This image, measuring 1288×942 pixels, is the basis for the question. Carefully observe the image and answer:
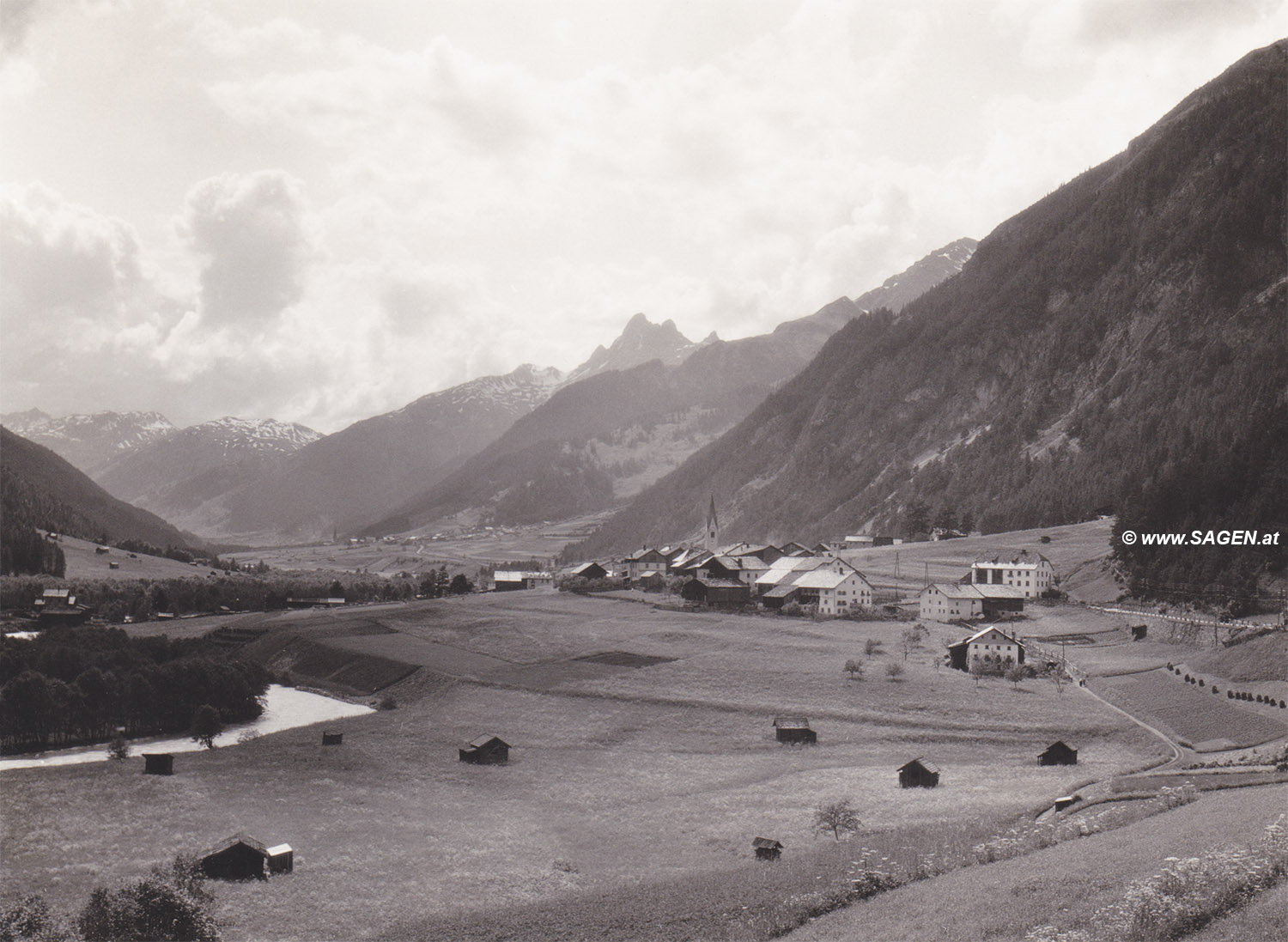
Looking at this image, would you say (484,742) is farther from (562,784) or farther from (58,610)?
(58,610)

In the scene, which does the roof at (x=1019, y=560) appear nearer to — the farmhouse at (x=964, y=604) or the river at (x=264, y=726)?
the farmhouse at (x=964, y=604)

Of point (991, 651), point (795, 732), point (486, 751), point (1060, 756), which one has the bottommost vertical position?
point (486, 751)

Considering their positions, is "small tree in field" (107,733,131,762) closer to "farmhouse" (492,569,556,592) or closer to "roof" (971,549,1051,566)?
"farmhouse" (492,569,556,592)

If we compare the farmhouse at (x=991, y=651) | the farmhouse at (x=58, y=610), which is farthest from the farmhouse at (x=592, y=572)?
the farmhouse at (x=991, y=651)

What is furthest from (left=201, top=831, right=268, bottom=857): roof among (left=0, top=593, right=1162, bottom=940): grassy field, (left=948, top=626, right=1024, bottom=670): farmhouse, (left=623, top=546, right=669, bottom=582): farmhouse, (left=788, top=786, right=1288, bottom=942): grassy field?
(left=623, top=546, right=669, bottom=582): farmhouse

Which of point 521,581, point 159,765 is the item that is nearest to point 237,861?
point 159,765
